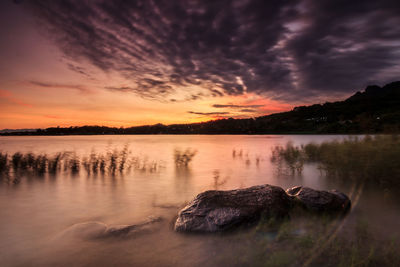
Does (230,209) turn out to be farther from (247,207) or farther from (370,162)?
(370,162)

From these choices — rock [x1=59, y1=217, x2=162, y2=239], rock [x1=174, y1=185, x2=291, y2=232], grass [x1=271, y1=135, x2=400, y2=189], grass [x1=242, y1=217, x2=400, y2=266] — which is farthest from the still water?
grass [x1=271, y1=135, x2=400, y2=189]

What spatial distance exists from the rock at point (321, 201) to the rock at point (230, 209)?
610 millimetres

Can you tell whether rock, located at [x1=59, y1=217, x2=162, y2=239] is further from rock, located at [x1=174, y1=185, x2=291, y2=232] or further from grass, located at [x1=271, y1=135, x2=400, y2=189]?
grass, located at [x1=271, y1=135, x2=400, y2=189]

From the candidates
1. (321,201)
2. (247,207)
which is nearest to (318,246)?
(247,207)

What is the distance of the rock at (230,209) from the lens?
22.0ft

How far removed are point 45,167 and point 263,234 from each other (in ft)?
56.2

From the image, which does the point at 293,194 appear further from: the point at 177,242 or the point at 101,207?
the point at 101,207


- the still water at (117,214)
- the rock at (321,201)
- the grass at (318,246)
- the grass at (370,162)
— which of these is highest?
the grass at (370,162)

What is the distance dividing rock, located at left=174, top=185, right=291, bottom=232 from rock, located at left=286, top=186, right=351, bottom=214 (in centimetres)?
61

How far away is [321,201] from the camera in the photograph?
7.87 metres

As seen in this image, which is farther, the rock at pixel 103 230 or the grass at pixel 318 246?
the rock at pixel 103 230

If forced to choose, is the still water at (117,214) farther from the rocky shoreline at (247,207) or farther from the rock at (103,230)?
the rocky shoreline at (247,207)

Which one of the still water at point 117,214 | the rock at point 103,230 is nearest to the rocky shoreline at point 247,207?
the still water at point 117,214

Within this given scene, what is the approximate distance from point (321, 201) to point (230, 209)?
3475mm
